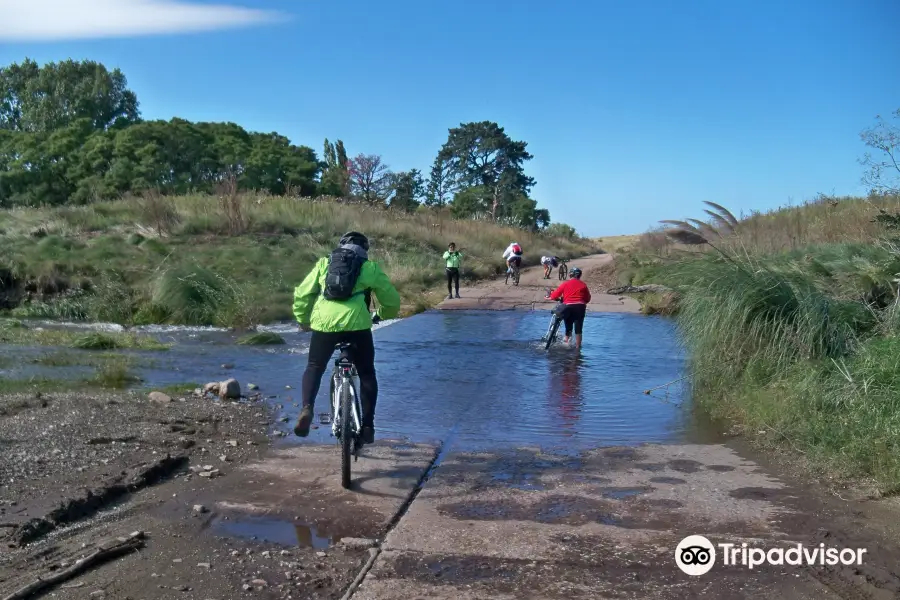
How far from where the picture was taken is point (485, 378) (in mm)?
11406

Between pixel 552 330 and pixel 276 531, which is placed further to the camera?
pixel 552 330

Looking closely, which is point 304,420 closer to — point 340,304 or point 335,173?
point 340,304

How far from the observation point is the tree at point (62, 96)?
65.6 meters

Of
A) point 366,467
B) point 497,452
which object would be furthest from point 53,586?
point 497,452

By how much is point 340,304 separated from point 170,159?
50.0 m

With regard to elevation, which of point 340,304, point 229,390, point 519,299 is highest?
point 340,304

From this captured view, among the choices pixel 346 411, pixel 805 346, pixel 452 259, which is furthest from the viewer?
pixel 452 259

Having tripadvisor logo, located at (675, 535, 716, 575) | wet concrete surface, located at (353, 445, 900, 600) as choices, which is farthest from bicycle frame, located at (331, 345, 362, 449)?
tripadvisor logo, located at (675, 535, 716, 575)

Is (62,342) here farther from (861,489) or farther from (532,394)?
(861,489)

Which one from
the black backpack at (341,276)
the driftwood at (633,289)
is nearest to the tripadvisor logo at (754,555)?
the black backpack at (341,276)

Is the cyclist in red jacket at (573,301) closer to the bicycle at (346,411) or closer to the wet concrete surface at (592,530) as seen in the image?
the wet concrete surface at (592,530)

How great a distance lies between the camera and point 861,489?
19.9ft

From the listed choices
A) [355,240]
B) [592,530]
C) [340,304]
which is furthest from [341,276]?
[592,530]

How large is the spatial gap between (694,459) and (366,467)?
9.12ft
